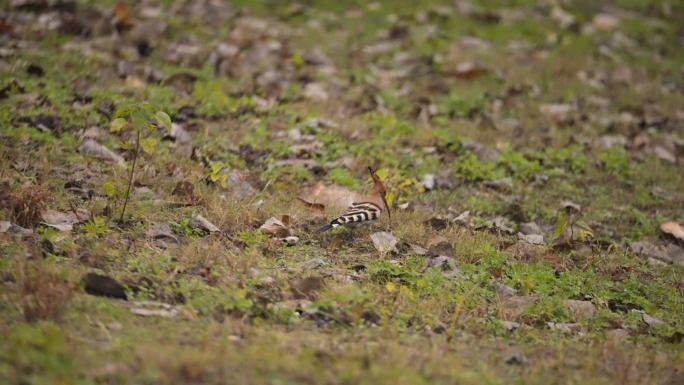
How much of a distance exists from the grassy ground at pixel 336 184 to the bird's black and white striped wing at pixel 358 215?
0.50 feet

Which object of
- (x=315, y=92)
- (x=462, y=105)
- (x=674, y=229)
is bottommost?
(x=674, y=229)

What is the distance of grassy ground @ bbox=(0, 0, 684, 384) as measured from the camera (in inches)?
143

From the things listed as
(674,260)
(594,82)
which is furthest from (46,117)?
(594,82)

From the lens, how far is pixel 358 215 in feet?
16.9

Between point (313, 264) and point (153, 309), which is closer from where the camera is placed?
point (153, 309)

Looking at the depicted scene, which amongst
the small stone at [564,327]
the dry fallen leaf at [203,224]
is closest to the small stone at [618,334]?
the small stone at [564,327]

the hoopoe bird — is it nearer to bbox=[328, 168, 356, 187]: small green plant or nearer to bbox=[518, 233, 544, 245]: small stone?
bbox=[328, 168, 356, 187]: small green plant

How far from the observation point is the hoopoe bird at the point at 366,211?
5.07 metres

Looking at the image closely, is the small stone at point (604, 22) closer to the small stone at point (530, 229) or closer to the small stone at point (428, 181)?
the small stone at point (428, 181)

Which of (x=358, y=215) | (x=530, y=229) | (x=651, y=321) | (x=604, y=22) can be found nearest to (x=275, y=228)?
(x=358, y=215)

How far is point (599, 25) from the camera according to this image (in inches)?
461

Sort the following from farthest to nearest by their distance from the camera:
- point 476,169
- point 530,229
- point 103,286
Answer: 1. point 476,169
2. point 530,229
3. point 103,286

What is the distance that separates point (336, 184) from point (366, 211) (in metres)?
1.04

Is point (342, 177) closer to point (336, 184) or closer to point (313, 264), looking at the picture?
point (336, 184)
